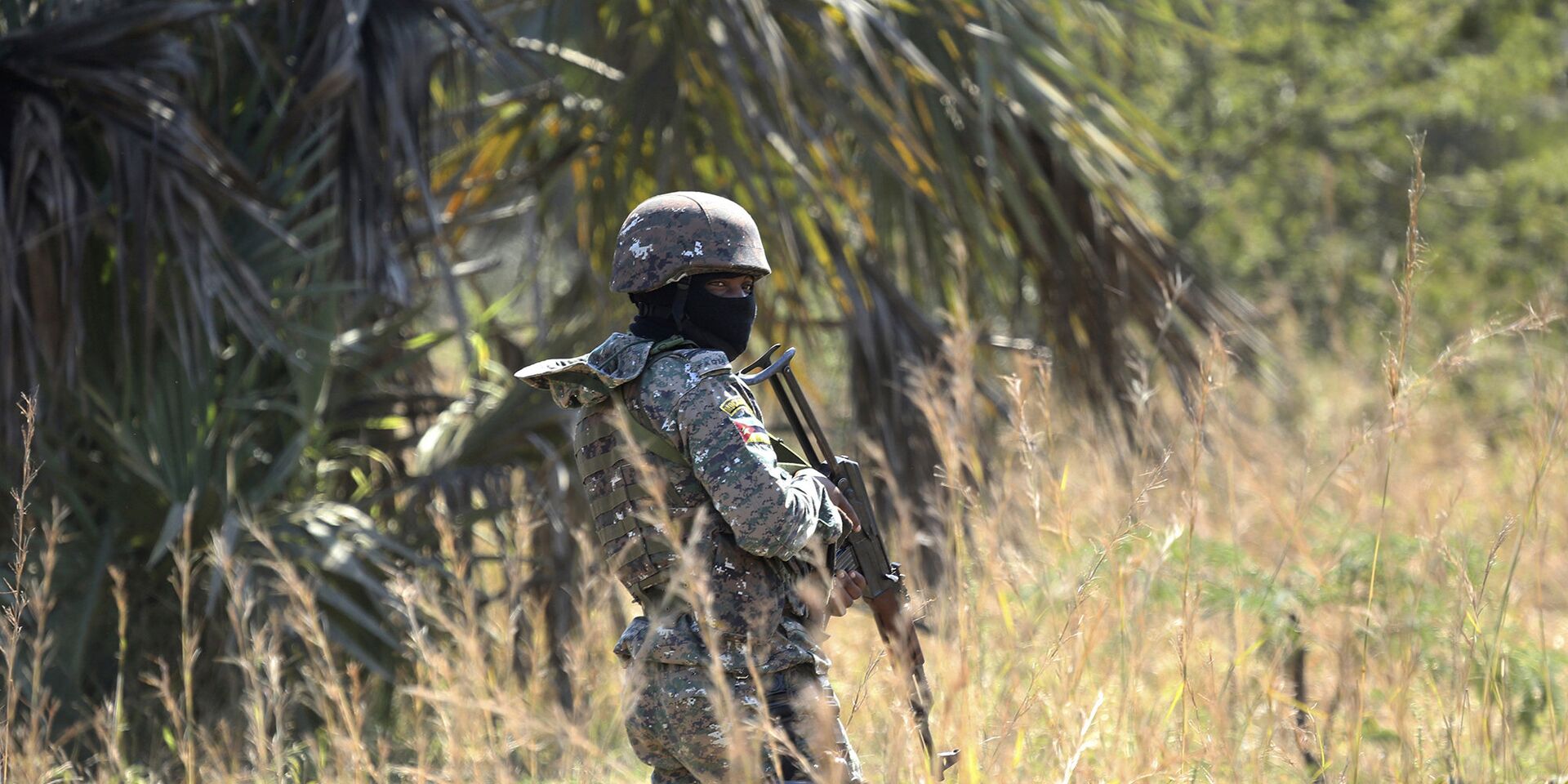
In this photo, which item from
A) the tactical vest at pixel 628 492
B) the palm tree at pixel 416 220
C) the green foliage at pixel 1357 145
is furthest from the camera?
the green foliage at pixel 1357 145

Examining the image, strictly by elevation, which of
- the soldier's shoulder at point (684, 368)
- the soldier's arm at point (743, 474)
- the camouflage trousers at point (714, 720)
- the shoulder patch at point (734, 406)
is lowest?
the camouflage trousers at point (714, 720)

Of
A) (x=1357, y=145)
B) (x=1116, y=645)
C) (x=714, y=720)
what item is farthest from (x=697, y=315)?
(x=1357, y=145)

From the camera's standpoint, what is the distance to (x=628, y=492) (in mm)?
2223

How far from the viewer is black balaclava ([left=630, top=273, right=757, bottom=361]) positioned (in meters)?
2.25

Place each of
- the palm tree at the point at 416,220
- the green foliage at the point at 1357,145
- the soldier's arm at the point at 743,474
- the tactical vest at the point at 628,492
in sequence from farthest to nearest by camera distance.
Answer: the green foliage at the point at 1357,145, the palm tree at the point at 416,220, the tactical vest at the point at 628,492, the soldier's arm at the point at 743,474

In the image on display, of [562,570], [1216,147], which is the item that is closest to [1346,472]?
Answer: [562,570]

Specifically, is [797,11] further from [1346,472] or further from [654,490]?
[654,490]

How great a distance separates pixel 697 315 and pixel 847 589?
1.67ft

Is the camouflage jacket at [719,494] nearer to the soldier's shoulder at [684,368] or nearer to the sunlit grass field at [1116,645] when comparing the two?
the soldier's shoulder at [684,368]

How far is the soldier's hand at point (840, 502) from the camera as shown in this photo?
2.18 meters

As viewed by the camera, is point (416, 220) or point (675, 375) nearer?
point (675, 375)

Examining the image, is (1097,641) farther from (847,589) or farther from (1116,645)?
(1116,645)

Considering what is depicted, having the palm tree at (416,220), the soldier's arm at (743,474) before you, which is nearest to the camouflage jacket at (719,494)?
the soldier's arm at (743,474)

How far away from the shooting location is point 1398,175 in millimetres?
9797
